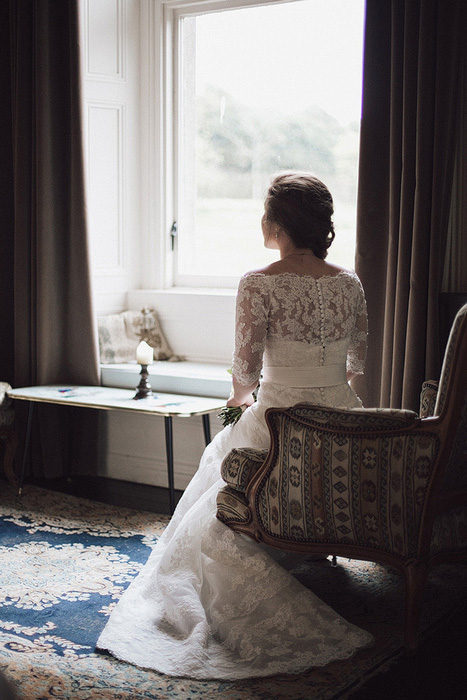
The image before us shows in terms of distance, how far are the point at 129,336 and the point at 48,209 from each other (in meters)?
0.86

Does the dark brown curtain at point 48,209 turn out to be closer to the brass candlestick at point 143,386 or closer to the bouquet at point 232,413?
the brass candlestick at point 143,386

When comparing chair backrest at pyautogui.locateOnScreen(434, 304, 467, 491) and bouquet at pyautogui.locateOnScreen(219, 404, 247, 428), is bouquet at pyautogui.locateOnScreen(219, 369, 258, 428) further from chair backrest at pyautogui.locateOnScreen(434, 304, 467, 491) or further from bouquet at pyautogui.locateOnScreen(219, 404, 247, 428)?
chair backrest at pyautogui.locateOnScreen(434, 304, 467, 491)

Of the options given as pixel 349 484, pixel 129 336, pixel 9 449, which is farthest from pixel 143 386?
pixel 349 484

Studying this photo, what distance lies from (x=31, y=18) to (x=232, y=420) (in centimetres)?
274

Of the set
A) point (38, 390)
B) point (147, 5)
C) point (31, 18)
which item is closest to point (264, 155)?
point (147, 5)

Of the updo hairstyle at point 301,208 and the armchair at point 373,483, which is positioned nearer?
the armchair at point 373,483

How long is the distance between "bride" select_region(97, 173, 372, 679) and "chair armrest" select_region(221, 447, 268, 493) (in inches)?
5.3

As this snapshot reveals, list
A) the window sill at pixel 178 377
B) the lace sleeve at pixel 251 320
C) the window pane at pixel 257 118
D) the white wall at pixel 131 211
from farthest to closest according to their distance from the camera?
the white wall at pixel 131 211, the window pane at pixel 257 118, the window sill at pixel 178 377, the lace sleeve at pixel 251 320

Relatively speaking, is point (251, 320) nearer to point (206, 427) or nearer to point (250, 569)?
point (250, 569)

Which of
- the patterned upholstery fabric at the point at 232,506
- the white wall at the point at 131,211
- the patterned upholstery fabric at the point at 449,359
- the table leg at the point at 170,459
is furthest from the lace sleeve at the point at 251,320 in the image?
the white wall at the point at 131,211

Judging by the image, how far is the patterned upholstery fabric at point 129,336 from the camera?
4.73m

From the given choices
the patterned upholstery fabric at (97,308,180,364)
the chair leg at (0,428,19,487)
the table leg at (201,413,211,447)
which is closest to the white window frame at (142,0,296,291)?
the patterned upholstery fabric at (97,308,180,364)

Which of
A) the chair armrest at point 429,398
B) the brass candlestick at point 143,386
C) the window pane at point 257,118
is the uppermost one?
the window pane at point 257,118

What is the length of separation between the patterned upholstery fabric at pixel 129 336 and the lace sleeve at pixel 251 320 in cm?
200
